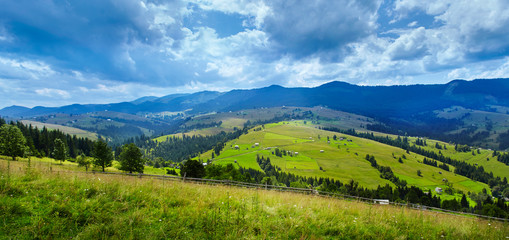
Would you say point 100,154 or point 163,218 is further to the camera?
point 100,154

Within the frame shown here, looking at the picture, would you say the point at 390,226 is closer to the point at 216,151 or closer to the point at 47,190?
the point at 47,190

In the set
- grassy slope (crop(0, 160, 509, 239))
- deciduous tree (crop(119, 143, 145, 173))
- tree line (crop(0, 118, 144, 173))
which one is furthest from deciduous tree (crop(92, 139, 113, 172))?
grassy slope (crop(0, 160, 509, 239))

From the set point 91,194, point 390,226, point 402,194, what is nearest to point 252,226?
point 390,226

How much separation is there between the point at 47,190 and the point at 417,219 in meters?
14.6

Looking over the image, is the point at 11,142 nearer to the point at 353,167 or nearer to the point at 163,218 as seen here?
the point at 163,218

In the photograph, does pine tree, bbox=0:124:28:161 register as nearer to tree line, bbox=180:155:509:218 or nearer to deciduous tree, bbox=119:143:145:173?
deciduous tree, bbox=119:143:145:173

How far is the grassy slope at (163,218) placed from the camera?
5.15m

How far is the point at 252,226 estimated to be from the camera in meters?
6.13

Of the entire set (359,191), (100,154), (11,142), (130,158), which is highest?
(11,142)

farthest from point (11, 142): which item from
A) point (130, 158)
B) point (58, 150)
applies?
point (130, 158)

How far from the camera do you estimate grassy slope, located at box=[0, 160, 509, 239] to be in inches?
203

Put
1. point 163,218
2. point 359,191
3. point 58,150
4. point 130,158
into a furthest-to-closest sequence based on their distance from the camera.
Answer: point 359,191 → point 58,150 → point 130,158 → point 163,218

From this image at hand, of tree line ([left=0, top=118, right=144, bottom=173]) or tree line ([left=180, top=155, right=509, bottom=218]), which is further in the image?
tree line ([left=180, top=155, right=509, bottom=218])

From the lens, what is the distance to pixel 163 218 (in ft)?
20.2
